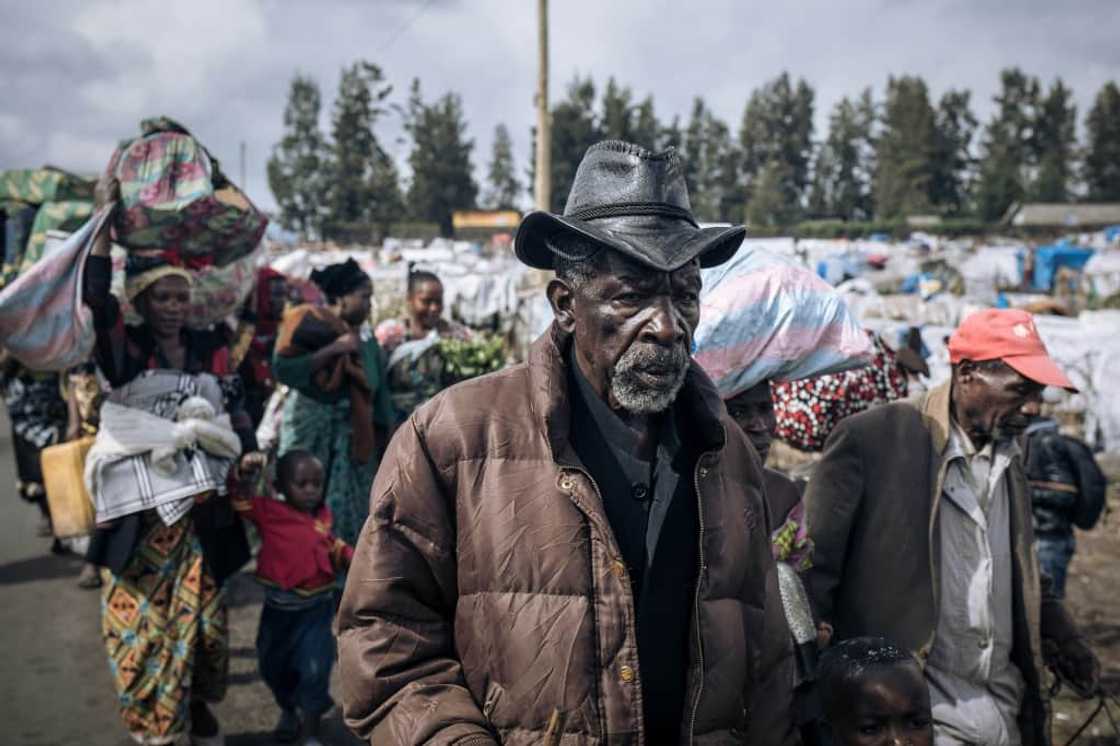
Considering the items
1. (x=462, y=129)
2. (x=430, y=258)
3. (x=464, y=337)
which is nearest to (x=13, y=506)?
(x=464, y=337)

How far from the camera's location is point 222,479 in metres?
4.07

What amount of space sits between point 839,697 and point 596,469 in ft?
3.65

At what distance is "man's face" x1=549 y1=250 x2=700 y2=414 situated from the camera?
73.9 inches

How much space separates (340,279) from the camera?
17.7 ft

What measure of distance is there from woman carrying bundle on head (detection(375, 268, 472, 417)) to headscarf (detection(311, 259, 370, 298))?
0.55m

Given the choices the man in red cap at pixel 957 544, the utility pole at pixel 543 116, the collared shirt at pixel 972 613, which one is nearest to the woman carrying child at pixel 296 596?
the man in red cap at pixel 957 544

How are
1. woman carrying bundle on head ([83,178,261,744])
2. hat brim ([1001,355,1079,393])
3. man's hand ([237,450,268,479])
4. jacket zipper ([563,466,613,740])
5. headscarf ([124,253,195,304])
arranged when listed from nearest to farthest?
jacket zipper ([563,466,613,740]), hat brim ([1001,355,1079,393]), woman carrying bundle on head ([83,178,261,744]), headscarf ([124,253,195,304]), man's hand ([237,450,268,479])

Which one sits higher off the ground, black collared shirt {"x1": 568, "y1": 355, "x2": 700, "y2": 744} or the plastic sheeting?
the plastic sheeting

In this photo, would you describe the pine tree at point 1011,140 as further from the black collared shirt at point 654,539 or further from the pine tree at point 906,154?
the black collared shirt at point 654,539

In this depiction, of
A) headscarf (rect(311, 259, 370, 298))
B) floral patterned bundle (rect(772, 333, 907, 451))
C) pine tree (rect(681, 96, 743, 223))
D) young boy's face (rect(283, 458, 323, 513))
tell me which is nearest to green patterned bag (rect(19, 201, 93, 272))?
headscarf (rect(311, 259, 370, 298))

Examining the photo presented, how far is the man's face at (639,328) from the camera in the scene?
1878 millimetres

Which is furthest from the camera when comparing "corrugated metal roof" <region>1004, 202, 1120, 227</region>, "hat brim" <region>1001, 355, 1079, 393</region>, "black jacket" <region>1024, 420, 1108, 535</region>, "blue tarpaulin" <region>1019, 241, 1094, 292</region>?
"corrugated metal roof" <region>1004, 202, 1120, 227</region>

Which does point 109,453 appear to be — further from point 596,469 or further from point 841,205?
point 841,205

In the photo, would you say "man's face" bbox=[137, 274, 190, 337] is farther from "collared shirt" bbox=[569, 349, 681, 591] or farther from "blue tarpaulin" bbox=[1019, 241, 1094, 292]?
"blue tarpaulin" bbox=[1019, 241, 1094, 292]
